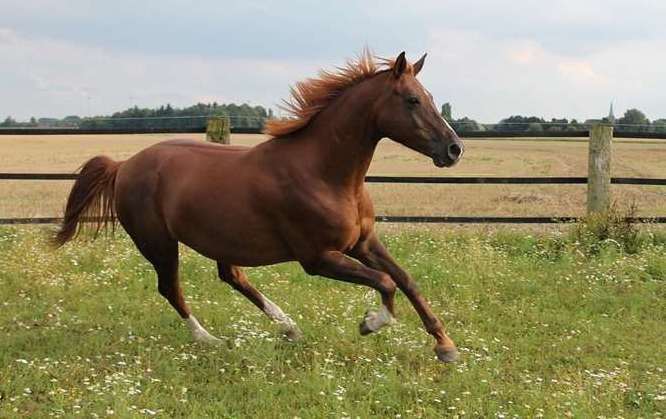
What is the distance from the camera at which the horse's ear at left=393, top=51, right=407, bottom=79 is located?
4191 mm

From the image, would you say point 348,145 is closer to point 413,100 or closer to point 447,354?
point 413,100

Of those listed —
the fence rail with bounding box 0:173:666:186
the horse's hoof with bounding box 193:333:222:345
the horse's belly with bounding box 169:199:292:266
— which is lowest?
the horse's hoof with bounding box 193:333:222:345

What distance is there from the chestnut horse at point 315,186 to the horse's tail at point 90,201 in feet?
2.51

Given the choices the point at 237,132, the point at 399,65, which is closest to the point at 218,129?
the point at 237,132

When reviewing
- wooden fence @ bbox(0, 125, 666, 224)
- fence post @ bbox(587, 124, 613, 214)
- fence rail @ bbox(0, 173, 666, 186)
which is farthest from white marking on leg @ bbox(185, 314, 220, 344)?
fence post @ bbox(587, 124, 613, 214)

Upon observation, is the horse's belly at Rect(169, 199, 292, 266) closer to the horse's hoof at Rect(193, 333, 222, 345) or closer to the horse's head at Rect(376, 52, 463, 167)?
the horse's hoof at Rect(193, 333, 222, 345)

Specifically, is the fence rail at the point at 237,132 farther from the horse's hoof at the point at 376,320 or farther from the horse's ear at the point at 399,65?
the horse's hoof at the point at 376,320

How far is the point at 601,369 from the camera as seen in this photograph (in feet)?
14.4

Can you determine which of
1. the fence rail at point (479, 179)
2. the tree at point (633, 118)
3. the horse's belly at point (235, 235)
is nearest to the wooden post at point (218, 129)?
the fence rail at point (479, 179)

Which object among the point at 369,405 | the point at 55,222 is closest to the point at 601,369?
the point at 369,405

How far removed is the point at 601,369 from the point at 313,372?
1.87m

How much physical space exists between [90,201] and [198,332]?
1594 millimetres

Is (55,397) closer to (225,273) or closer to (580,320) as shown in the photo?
(225,273)

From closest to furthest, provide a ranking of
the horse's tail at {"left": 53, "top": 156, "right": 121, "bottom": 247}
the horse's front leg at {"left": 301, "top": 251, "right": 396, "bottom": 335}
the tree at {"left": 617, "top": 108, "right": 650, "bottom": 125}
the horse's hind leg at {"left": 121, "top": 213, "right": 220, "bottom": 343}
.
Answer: the horse's front leg at {"left": 301, "top": 251, "right": 396, "bottom": 335}, the horse's hind leg at {"left": 121, "top": 213, "right": 220, "bottom": 343}, the horse's tail at {"left": 53, "top": 156, "right": 121, "bottom": 247}, the tree at {"left": 617, "top": 108, "right": 650, "bottom": 125}
